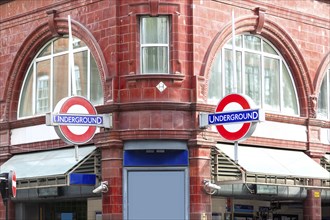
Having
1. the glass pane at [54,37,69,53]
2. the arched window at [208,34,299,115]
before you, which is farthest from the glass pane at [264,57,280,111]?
the glass pane at [54,37,69,53]

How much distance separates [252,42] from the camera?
95.8ft

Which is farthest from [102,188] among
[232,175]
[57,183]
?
[232,175]

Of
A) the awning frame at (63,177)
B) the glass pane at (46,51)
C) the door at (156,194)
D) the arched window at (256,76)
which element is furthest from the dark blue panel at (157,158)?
the glass pane at (46,51)

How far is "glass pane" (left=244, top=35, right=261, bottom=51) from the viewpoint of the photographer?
2899 cm

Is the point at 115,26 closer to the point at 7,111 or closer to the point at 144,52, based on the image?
the point at 144,52

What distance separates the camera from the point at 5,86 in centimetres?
3080

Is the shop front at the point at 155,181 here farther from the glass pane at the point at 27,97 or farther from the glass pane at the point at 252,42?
the glass pane at the point at 27,97

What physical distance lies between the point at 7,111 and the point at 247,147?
8364 mm

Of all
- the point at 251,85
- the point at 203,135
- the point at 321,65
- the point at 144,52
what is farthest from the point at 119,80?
the point at 321,65

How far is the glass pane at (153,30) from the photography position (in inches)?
1053

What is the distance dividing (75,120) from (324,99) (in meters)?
9.89

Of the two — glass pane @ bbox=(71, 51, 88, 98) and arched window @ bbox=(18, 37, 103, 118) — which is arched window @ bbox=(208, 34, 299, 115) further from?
glass pane @ bbox=(71, 51, 88, 98)

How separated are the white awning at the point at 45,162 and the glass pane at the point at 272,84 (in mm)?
6131

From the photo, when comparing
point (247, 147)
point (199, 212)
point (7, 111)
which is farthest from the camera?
point (7, 111)
